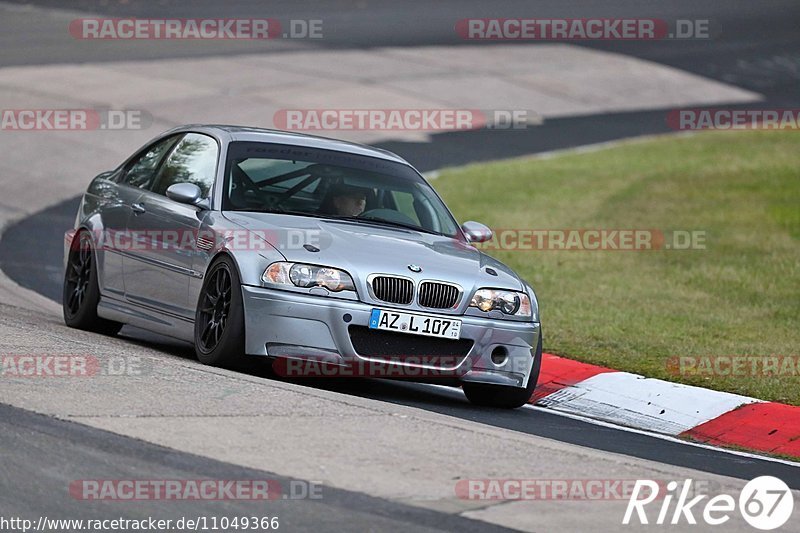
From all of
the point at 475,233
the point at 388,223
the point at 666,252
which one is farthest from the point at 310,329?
the point at 666,252

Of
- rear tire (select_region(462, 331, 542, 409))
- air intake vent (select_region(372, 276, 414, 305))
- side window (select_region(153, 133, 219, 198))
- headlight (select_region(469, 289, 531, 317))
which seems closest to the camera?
air intake vent (select_region(372, 276, 414, 305))

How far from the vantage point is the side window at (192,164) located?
981 centimetres

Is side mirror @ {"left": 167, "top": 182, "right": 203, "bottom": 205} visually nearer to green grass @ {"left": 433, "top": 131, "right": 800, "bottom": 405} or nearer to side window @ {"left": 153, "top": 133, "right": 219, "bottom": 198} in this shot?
side window @ {"left": 153, "top": 133, "right": 219, "bottom": 198}

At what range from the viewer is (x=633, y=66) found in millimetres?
34438

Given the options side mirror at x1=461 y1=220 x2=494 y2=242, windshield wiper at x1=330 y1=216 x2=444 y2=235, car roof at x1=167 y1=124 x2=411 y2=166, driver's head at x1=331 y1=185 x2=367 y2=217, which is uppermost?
car roof at x1=167 y1=124 x2=411 y2=166

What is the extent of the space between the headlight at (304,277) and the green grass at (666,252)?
3.05m

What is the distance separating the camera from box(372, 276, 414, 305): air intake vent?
8617 millimetres

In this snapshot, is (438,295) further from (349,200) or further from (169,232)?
(169,232)

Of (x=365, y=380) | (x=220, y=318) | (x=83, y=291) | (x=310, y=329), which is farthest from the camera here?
(x=83, y=291)

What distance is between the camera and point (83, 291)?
34.7 ft

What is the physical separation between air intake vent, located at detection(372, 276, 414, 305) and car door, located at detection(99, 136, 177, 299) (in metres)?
2.16

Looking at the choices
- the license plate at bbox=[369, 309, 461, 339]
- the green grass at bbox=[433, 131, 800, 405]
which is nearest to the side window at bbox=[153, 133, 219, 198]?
the license plate at bbox=[369, 309, 461, 339]

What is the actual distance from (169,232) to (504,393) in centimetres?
228

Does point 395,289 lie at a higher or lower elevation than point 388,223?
lower
